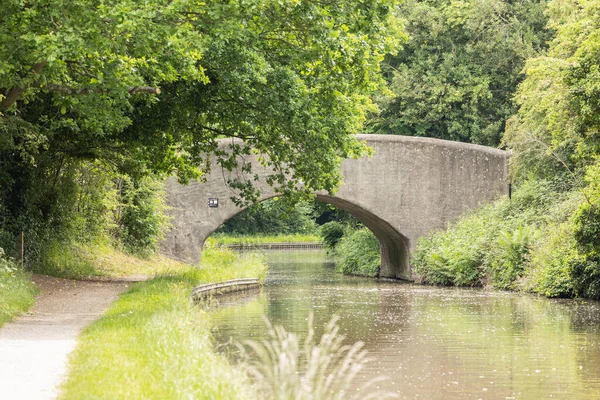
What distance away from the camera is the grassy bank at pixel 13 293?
13.3 metres

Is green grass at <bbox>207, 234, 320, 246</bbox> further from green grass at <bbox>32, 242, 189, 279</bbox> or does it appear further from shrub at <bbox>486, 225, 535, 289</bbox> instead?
shrub at <bbox>486, 225, 535, 289</bbox>

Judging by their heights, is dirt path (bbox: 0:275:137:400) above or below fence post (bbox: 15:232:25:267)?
below

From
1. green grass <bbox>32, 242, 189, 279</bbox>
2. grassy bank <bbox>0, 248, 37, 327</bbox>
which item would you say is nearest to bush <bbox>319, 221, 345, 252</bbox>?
green grass <bbox>32, 242, 189, 279</bbox>

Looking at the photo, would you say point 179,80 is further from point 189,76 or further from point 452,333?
point 452,333

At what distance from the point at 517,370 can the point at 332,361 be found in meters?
2.19

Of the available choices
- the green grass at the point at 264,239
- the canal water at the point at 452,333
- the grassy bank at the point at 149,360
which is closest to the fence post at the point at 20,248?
the canal water at the point at 452,333

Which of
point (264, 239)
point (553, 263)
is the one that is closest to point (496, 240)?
point (553, 263)

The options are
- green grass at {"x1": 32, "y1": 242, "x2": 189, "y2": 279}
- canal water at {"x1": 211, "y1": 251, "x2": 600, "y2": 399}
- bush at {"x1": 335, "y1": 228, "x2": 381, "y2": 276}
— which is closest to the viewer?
canal water at {"x1": 211, "y1": 251, "x2": 600, "y2": 399}

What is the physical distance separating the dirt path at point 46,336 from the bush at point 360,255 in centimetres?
1662

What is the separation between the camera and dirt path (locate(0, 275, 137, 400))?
8102mm

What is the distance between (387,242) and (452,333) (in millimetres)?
17801

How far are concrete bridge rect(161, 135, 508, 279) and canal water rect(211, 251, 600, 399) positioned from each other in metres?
3.90

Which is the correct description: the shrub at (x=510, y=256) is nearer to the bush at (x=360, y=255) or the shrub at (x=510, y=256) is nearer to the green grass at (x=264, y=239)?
the bush at (x=360, y=255)

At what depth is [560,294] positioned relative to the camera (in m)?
21.9
